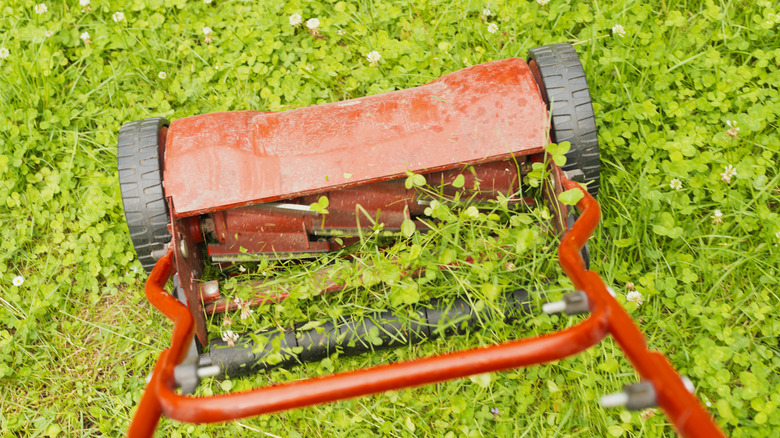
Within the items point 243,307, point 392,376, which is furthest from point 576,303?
point 243,307

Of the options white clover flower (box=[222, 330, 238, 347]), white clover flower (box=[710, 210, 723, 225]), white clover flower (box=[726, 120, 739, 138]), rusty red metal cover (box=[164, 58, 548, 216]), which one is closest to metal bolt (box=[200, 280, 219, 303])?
white clover flower (box=[222, 330, 238, 347])

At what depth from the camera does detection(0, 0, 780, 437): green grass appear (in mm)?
2264

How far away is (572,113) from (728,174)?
88cm

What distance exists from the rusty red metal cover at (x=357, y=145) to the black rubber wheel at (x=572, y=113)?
0.30 feet

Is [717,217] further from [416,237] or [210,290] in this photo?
[210,290]

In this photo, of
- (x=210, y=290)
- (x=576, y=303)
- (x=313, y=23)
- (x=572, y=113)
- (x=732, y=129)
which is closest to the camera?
(x=576, y=303)

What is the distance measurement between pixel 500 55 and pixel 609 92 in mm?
575

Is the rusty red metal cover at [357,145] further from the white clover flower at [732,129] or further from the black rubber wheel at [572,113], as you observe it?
the white clover flower at [732,129]

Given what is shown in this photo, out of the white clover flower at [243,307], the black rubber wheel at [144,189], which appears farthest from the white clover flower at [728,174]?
the black rubber wheel at [144,189]

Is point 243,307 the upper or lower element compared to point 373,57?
lower

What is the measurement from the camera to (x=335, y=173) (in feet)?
6.79

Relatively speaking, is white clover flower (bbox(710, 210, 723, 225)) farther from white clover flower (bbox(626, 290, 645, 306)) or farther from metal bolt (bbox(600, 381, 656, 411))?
metal bolt (bbox(600, 381, 656, 411))

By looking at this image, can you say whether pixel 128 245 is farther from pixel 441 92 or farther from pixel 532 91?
pixel 532 91

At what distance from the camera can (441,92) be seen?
2.23 meters
